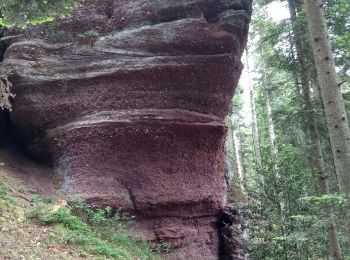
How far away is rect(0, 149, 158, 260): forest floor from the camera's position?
24.0 ft

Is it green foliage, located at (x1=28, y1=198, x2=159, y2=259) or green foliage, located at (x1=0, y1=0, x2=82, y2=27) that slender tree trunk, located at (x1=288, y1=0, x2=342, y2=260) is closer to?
green foliage, located at (x1=28, y1=198, x2=159, y2=259)

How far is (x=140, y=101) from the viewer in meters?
11.9

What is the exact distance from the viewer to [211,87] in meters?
12.5

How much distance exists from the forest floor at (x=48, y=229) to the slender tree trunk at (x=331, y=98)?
5.04m

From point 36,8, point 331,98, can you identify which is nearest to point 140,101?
point 36,8

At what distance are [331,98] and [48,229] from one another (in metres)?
6.34

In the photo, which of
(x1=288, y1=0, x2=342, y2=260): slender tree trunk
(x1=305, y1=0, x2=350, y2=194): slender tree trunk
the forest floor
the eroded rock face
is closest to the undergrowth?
the forest floor

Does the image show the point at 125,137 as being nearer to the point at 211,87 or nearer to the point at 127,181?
the point at 127,181

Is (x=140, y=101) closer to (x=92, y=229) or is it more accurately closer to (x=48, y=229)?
(x=92, y=229)

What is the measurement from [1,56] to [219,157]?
8.39 meters

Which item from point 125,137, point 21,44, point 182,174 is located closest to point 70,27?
point 21,44

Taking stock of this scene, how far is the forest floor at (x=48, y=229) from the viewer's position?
288 inches

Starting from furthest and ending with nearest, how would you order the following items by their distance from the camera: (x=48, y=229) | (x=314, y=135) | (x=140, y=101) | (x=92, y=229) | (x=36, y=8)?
(x=314, y=135)
(x=140, y=101)
(x=92, y=229)
(x=36, y=8)
(x=48, y=229)

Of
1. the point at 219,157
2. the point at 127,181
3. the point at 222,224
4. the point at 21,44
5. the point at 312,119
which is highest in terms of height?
the point at 21,44
